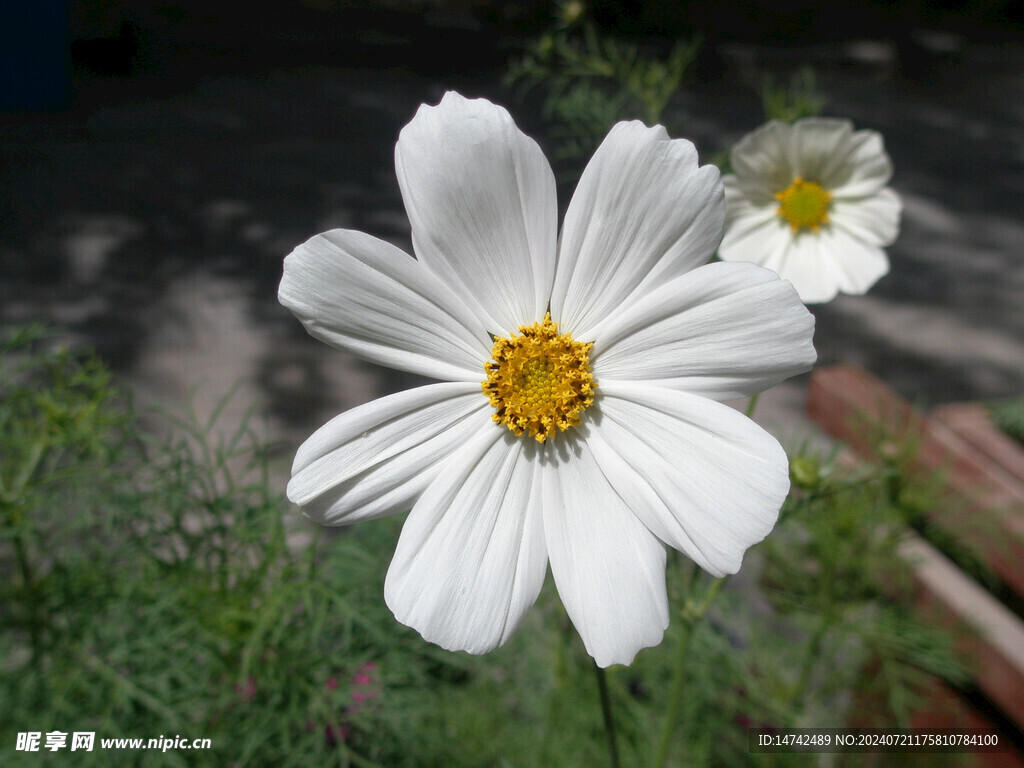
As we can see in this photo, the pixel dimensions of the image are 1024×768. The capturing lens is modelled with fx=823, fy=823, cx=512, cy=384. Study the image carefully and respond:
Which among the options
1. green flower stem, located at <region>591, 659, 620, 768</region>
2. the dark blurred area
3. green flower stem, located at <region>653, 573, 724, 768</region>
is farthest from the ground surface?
green flower stem, located at <region>591, 659, 620, 768</region>

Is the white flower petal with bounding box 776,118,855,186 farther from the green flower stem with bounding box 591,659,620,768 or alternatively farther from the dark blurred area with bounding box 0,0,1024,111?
the dark blurred area with bounding box 0,0,1024,111

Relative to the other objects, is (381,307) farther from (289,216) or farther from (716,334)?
(289,216)

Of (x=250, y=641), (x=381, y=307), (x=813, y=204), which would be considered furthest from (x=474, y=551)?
(x=813, y=204)

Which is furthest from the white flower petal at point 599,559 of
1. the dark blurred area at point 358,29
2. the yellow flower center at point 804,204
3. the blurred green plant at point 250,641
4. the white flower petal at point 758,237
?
the dark blurred area at point 358,29

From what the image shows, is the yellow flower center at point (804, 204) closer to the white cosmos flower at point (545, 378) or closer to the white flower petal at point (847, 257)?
the white flower petal at point (847, 257)

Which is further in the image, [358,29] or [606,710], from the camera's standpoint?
[358,29]

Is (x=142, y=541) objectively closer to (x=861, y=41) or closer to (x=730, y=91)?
(x=730, y=91)
